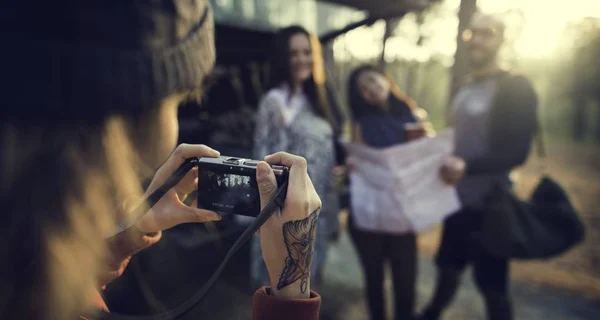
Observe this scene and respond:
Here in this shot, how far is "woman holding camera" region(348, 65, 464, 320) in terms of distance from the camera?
2.71m

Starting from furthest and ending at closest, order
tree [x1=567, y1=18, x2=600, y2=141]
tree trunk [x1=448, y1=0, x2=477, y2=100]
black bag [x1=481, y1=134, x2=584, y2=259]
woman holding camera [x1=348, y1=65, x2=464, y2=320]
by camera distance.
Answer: tree [x1=567, y1=18, x2=600, y2=141] < tree trunk [x1=448, y1=0, x2=477, y2=100] < woman holding camera [x1=348, y1=65, x2=464, y2=320] < black bag [x1=481, y1=134, x2=584, y2=259]

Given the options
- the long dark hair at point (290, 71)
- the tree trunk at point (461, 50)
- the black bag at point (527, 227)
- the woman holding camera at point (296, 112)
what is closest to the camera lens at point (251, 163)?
the woman holding camera at point (296, 112)

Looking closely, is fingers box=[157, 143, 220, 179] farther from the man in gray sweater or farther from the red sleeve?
the man in gray sweater

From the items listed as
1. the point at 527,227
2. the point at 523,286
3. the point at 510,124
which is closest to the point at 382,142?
the point at 510,124

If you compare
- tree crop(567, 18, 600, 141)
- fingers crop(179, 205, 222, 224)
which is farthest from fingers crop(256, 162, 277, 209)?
tree crop(567, 18, 600, 141)

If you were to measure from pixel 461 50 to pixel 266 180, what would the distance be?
2667mm

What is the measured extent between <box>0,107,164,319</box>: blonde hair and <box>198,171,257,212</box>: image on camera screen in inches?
9.5

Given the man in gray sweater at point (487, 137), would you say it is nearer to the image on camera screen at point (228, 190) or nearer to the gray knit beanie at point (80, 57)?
the image on camera screen at point (228, 190)

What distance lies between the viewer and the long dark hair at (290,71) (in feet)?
8.09

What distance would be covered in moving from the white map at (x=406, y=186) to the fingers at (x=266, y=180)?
5.10ft

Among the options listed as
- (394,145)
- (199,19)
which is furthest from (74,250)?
(394,145)

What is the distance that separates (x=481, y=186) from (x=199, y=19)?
2.05 metres

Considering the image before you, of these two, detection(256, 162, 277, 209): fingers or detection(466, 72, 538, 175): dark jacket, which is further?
detection(466, 72, 538, 175): dark jacket

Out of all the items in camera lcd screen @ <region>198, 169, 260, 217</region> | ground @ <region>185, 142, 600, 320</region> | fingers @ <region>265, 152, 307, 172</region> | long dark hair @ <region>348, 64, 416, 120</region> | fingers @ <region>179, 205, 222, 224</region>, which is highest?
long dark hair @ <region>348, 64, 416, 120</region>
